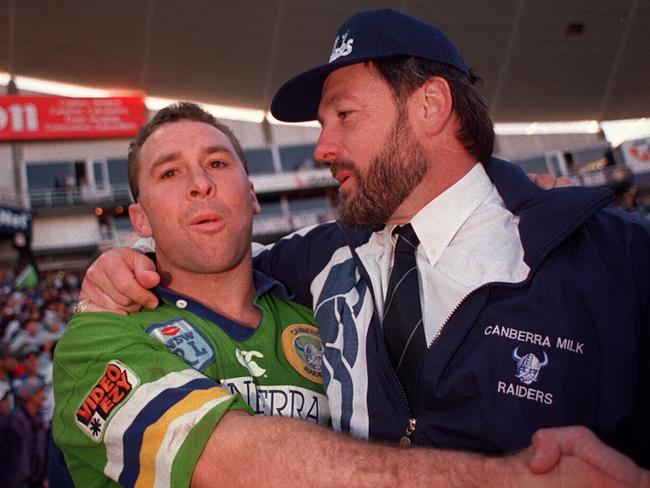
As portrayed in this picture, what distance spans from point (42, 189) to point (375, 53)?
2795 centimetres

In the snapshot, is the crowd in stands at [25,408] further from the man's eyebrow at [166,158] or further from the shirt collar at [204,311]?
the man's eyebrow at [166,158]

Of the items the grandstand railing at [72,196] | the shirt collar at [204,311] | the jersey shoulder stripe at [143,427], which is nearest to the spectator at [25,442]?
the shirt collar at [204,311]

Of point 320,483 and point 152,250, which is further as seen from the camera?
point 152,250

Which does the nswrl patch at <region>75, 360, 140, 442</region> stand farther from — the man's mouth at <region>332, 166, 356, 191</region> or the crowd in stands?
the crowd in stands

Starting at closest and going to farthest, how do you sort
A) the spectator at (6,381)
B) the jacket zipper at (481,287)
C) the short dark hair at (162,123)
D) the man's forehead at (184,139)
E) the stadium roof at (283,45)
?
the jacket zipper at (481,287)
the man's forehead at (184,139)
the short dark hair at (162,123)
the spectator at (6,381)
the stadium roof at (283,45)

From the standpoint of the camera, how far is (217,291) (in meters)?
2.15

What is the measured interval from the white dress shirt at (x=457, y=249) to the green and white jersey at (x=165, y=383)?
17.5 inches

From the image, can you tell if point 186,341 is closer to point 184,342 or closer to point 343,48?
point 184,342

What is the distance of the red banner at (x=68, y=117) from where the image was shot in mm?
26078

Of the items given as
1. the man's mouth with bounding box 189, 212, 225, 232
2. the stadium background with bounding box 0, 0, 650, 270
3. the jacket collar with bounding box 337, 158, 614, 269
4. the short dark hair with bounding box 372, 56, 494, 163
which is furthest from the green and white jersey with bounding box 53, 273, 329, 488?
the stadium background with bounding box 0, 0, 650, 270

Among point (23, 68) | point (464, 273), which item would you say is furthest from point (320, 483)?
point (23, 68)

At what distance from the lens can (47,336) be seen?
9.89 meters

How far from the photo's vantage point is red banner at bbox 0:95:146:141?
85.6 feet

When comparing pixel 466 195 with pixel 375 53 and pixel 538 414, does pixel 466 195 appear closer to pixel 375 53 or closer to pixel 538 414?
pixel 375 53
